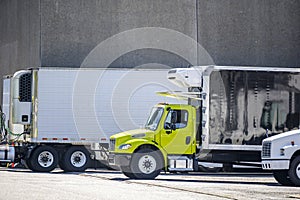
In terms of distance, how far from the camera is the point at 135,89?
32.4m

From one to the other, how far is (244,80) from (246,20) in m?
16.5

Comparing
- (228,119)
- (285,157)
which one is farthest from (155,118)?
(285,157)

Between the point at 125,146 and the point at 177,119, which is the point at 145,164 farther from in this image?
the point at 177,119

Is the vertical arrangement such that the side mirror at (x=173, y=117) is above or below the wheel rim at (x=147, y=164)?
above

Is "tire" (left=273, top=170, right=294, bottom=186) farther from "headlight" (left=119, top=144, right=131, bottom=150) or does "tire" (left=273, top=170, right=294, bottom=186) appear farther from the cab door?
"headlight" (left=119, top=144, right=131, bottom=150)

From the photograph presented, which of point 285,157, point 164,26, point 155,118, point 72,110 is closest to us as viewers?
point 285,157

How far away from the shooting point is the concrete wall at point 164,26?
39.8 m

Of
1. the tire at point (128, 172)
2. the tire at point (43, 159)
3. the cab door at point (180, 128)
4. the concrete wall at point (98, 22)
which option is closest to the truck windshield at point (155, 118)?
the cab door at point (180, 128)

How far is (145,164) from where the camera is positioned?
2533 centimetres

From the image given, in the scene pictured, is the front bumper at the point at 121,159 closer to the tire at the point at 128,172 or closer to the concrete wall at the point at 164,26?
the tire at the point at 128,172

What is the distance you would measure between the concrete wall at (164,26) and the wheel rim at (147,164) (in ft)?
49.2

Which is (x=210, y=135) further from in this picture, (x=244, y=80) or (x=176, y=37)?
(x=176, y=37)

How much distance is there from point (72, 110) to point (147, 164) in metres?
7.23

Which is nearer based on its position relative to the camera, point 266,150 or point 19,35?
point 266,150
